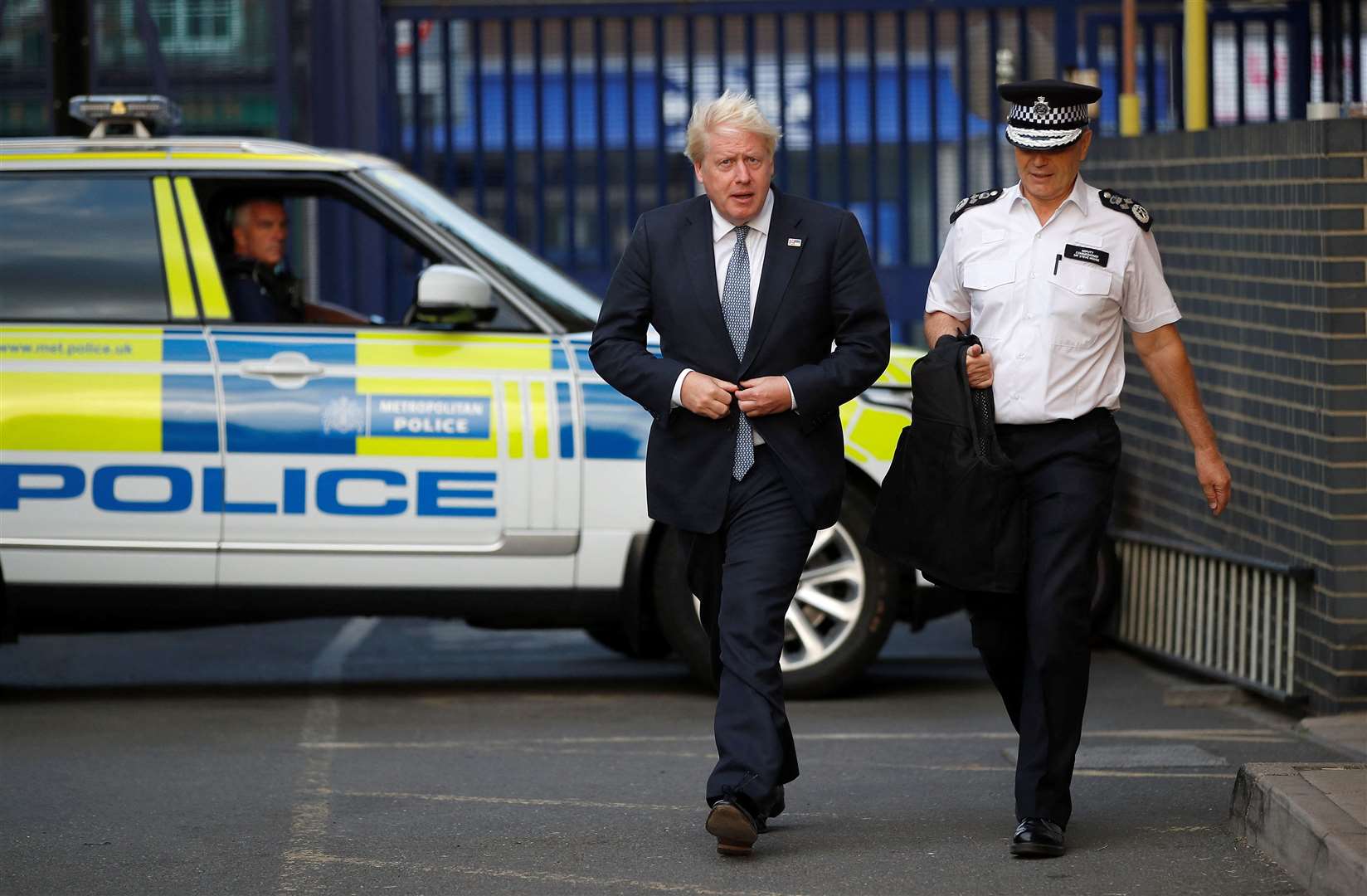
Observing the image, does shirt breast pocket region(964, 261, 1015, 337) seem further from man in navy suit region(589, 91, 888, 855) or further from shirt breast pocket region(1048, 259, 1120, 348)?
man in navy suit region(589, 91, 888, 855)

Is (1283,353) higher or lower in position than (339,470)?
higher

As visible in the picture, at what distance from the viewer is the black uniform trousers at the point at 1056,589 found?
17.6ft

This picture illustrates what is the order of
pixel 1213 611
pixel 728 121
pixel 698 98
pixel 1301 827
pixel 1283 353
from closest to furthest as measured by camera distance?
1. pixel 1301 827
2. pixel 728 121
3. pixel 1283 353
4. pixel 1213 611
5. pixel 698 98

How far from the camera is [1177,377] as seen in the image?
219 inches

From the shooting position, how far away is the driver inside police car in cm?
794

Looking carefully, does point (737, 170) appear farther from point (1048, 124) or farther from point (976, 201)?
point (1048, 124)

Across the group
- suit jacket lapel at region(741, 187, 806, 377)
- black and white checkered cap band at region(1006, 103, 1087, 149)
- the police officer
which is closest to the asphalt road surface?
the police officer

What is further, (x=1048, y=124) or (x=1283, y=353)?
(x=1283, y=353)

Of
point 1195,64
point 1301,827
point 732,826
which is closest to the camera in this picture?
point 1301,827

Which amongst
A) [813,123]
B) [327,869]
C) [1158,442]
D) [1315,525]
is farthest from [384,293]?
[327,869]

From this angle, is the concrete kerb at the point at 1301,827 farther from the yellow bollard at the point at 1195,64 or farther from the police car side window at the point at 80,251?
the police car side window at the point at 80,251

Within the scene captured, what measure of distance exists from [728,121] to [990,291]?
29.3 inches

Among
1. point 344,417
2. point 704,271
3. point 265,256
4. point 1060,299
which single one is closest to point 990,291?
point 1060,299

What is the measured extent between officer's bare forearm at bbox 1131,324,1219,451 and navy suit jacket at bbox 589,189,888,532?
0.64 metres
